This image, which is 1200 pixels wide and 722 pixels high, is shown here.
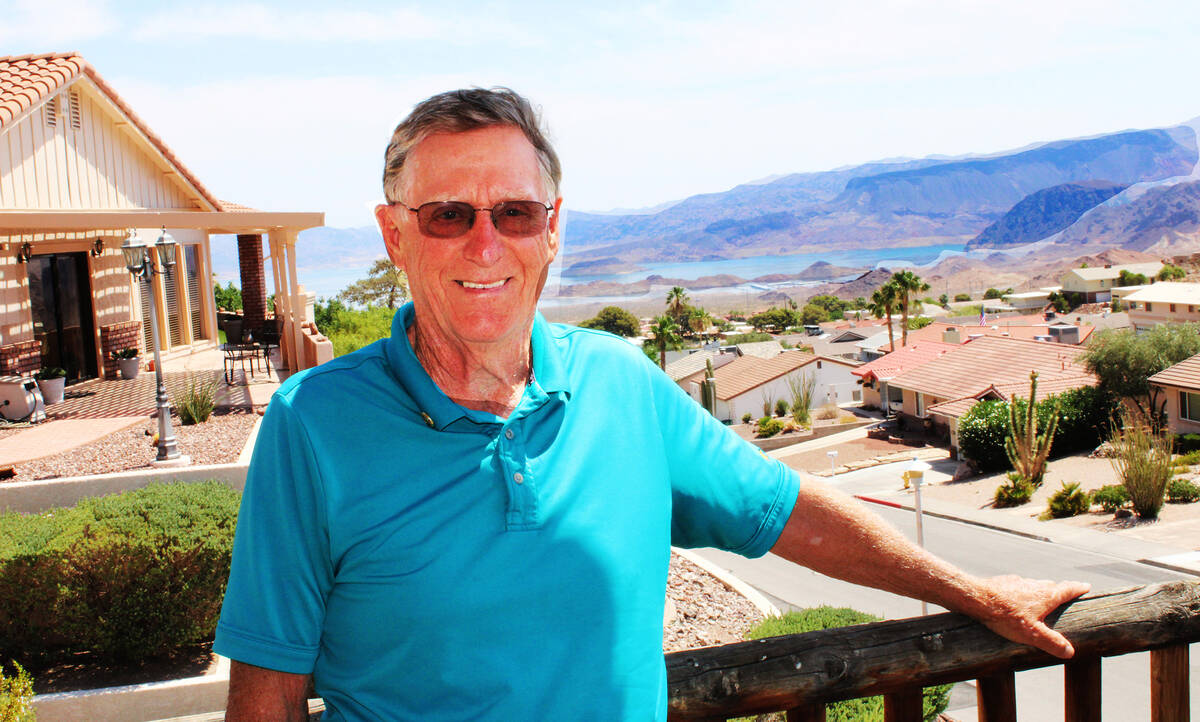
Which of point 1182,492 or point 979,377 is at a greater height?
point 979,377

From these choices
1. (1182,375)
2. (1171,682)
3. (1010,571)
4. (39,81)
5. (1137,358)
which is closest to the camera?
(1171,682)

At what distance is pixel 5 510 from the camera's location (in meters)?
7.83

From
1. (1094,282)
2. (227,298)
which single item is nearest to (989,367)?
(227,298)

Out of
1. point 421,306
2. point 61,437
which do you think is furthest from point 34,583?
point 421,306

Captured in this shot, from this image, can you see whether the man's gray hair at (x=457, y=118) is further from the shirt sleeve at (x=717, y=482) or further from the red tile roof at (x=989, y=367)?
the red tile roof at (x=989, y=367)

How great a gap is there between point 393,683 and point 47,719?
5.47m

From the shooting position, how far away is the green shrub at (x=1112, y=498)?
2825cm

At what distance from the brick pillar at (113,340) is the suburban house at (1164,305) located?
68.1m

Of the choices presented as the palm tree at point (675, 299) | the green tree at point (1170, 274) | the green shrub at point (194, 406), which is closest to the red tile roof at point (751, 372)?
the palm tree at point (675, 299)

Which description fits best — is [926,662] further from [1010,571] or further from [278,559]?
[1010,571]

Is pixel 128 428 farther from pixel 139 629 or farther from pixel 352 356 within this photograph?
pixel 352 356

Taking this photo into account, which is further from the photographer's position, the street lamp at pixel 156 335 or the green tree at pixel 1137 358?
the green tree at pixel 1137 358

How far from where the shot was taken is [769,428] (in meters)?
52.5

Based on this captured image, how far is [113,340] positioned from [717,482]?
14568mm
